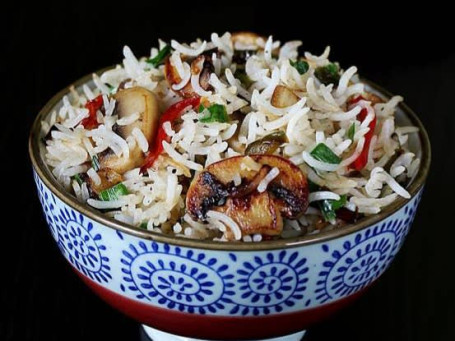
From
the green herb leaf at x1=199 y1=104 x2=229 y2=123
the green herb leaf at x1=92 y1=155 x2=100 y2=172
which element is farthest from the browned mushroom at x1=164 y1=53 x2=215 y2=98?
the green herb leaf at x1=92 y1=155 x2=100 y2=172

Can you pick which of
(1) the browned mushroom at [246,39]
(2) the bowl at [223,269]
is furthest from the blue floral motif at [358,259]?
(1) the browned mushroom at [246,39]

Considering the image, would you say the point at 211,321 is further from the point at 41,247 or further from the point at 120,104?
the point at 41,247

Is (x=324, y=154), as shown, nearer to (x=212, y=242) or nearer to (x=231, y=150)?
(x=231, y=150)

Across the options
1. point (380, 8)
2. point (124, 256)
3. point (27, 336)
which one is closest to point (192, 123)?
point (124, 256)

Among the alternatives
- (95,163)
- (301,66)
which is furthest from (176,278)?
(301,66)

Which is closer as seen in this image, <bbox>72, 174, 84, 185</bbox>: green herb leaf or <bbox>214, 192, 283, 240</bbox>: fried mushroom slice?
<bbox>214, 192, 283, 240</bbox>: fried mushroom slice

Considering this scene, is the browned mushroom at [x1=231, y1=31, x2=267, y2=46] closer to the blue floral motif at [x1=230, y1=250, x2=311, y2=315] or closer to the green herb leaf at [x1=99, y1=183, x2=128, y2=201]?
the green herb leaf at [x1=99, y1=183, x2=128, y2=201]

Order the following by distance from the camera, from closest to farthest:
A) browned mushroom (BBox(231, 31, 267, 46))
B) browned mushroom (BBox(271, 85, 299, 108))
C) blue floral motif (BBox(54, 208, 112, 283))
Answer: blue floral motif (BBox(54, 208, 112, 283)) < browned mushroom (BBox(271, 85, 299, 108)) < browned mushroom (BBox(231, 31, 267, 46))

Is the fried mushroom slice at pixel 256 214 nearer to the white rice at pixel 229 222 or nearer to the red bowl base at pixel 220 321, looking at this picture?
the white rice at pixel 229 222
